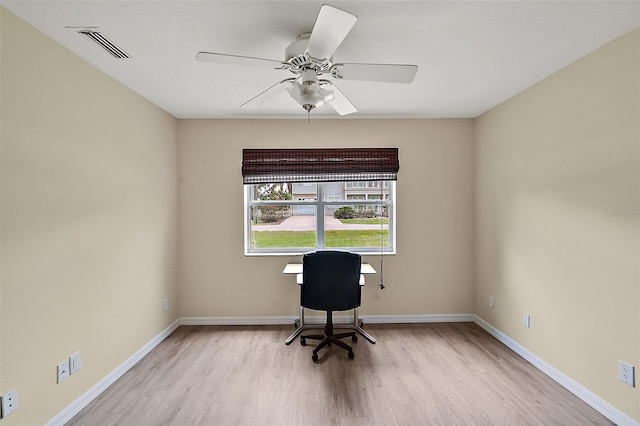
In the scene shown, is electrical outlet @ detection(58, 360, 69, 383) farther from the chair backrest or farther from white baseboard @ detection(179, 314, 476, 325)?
the chair backrest

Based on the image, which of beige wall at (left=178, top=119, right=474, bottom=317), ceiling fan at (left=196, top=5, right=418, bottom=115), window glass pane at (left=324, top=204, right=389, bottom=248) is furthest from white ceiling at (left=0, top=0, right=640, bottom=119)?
window glass pane at (left=324, top=204, right=389, bottom=248)

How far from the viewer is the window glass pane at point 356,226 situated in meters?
3.77

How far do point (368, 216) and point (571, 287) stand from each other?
2047mm

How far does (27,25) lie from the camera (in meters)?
1.71

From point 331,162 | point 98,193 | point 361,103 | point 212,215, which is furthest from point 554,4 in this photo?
point 212,215

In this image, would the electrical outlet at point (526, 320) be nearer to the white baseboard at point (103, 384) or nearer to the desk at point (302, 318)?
the desk at point (302, 318)

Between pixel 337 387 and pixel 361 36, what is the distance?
8.01ft

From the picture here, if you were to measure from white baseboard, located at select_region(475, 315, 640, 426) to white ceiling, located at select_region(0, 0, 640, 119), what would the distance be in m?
2.33

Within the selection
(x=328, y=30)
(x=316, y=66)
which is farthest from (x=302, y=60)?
(x=328, y=30)

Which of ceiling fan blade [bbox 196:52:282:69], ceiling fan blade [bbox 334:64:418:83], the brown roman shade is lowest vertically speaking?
the brown roman shade

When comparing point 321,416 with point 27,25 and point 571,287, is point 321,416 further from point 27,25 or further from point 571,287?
point 27,25

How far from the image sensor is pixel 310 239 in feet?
12.4

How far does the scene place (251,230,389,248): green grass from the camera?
377 centimetres

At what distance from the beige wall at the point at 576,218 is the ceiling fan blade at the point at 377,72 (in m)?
1.35
